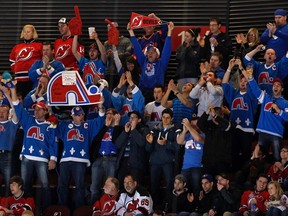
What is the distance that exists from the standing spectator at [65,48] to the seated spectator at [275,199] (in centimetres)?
509

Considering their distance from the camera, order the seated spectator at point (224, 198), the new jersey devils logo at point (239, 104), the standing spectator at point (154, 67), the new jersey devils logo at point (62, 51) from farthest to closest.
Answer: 1. the new jersey devils logo at point (62, 51)
2. the standing spectator at point (154, 67)
3. the new jersey devils logo at point (239, 104)
4. the seated spectator at point (224, 198)

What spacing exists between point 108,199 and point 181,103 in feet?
6.57

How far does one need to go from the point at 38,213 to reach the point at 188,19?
518cm

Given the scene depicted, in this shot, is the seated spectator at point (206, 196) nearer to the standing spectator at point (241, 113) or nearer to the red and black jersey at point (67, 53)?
the standing spectator at point (241, 113)

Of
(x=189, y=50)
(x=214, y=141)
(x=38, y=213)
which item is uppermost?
(x=189, y=50)

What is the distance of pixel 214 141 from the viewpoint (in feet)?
51.2

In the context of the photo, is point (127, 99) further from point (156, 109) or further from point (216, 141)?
point (216, 141)

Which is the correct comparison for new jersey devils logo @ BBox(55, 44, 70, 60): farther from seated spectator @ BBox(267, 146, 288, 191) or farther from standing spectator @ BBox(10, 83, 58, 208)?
seated spectator @ BBox(267, 146, 288, 191)

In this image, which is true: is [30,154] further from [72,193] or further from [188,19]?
[188,19]

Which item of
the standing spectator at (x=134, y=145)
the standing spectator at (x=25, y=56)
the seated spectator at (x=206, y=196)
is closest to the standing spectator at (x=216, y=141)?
the seated spectator at (x=206, y=196)

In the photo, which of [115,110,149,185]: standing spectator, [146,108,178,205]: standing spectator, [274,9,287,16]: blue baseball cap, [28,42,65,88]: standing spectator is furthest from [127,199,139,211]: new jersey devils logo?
[274,9,287,16]: blue baseball cap

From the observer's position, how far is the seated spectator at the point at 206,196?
598 inches

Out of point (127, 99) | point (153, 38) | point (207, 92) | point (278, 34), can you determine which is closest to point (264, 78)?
point (278, 34)

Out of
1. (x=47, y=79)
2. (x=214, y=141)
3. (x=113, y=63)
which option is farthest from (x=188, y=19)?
(x=214, y=141)
